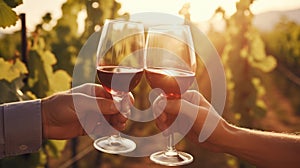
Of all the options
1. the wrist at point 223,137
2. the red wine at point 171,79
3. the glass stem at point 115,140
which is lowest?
the glass stem at point 115,140

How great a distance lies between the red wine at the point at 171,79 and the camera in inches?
85.0

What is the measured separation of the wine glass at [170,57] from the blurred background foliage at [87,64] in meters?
0.71

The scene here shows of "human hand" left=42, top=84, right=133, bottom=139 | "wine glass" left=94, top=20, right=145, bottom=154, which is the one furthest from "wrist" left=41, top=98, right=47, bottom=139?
"wine glass" left=94, top=20, right=145, bottom=154

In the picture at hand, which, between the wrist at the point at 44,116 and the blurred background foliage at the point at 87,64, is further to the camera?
the blurred background foliage at the point at 87,64

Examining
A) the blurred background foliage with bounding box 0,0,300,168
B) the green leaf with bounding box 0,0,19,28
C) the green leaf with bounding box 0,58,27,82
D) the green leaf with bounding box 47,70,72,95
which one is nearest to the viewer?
the green leaf with bounding box 0,0,19,28

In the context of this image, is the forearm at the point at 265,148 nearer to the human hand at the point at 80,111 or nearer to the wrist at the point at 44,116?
the human hand at the point at 80,111

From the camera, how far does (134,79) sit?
223 centimetres

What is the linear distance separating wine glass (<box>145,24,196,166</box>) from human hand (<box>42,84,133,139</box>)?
262mm

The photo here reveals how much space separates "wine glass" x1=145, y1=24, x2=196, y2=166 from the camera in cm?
216

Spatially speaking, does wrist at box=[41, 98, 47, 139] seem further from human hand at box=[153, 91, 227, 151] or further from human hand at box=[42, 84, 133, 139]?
human hand at box=[153, 91, 227, 151]

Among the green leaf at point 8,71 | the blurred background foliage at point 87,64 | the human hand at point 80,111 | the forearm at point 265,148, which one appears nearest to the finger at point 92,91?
the human hand at point 80,111

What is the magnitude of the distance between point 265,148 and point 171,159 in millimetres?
487

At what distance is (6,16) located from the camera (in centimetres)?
265

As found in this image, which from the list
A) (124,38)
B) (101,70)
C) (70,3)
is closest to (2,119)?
(101,70)
